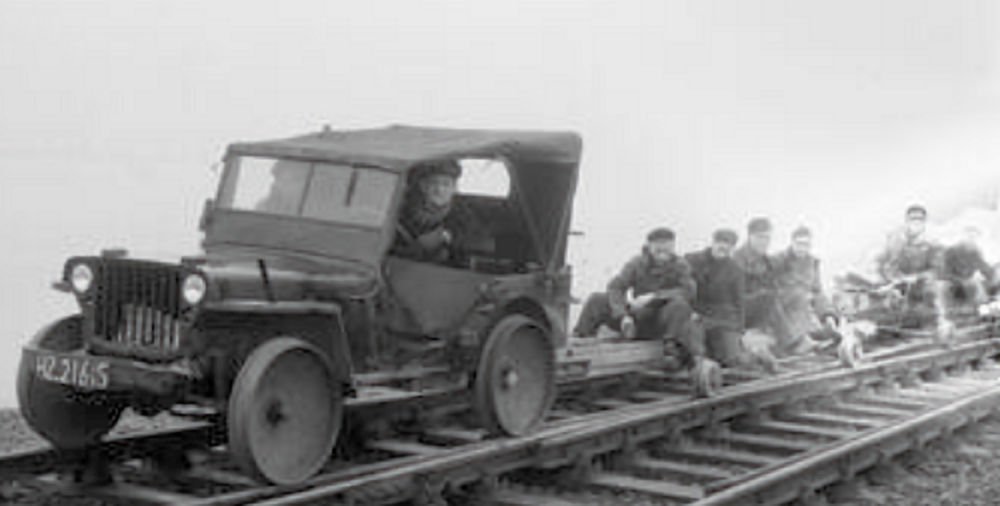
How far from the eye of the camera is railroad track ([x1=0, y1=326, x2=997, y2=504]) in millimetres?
5887

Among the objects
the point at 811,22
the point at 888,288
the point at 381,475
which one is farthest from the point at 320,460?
the point at 811,22

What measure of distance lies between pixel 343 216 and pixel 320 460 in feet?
4.78

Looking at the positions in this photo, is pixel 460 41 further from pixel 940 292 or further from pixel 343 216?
pixel 343 216

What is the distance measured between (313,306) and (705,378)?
3.45m

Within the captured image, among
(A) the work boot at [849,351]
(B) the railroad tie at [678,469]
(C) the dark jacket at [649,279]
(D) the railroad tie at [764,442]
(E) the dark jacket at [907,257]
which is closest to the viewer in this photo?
(B) the railroad tie at [678,469]

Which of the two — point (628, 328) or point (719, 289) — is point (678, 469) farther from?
point (719, 289)

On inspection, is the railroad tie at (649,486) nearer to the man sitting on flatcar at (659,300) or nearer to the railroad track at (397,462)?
the railroad track at (397,462)

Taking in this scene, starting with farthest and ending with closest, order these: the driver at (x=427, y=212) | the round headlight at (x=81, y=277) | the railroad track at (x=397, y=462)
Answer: the driver at (x=427, y=212), the round headlight at (x=81, y=277), the railroad track at (x=397, y=462)

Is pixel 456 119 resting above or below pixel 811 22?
below

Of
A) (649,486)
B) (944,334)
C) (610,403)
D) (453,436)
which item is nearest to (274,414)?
(453,436)

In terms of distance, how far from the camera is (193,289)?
585 cm

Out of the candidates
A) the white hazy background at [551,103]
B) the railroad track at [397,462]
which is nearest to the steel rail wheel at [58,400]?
the railroad track at [397,462]

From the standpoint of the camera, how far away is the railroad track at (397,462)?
589cm

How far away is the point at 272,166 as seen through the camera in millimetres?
7383
